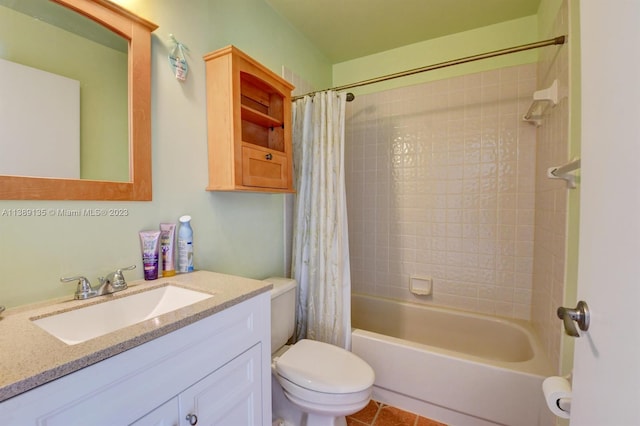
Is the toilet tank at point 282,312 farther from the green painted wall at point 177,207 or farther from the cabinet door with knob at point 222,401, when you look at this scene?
the cabinet door with knob at point 222,401

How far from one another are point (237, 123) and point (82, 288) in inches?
33.5

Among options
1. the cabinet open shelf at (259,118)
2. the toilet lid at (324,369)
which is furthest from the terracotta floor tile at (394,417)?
the cabinet open shelf at (259,118)

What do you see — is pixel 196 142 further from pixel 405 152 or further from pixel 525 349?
pixel 525 349

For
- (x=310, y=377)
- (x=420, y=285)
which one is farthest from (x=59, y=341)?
(x=420, y=285)

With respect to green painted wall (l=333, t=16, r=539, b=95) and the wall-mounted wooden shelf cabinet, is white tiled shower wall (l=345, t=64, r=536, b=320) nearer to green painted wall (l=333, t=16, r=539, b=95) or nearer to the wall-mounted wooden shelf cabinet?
green painted wall (l=333, t=16, r=539, b=95)

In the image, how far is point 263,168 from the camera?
1398mm

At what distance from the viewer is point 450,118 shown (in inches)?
82.7

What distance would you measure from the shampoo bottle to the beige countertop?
220mm

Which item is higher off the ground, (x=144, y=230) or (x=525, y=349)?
(x=144, y=230)

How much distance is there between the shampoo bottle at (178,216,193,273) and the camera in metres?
1.17

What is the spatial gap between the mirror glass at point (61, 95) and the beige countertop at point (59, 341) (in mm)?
402

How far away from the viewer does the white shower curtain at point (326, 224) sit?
5.40 ft

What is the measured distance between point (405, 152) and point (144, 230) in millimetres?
1930

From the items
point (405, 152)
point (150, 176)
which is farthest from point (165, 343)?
point (405, 152)
